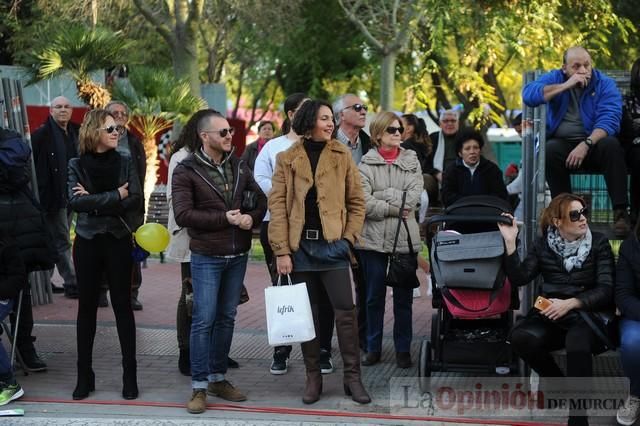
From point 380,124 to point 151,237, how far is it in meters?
1.97

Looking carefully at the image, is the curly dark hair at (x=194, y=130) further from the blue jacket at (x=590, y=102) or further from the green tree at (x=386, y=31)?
the green tree at (x=386, y=31)

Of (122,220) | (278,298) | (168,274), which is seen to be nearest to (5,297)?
(122,220)

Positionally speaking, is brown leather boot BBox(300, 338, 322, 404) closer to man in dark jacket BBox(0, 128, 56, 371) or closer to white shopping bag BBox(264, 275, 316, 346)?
white shopping bag BBox(264, 275, 316, 346)

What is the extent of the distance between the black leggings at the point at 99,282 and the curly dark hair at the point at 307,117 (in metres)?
1.45

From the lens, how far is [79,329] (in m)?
6.97

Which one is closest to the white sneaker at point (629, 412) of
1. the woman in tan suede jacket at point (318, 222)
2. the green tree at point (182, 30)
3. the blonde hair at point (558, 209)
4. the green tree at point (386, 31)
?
the blonde hair at point (558, 209)

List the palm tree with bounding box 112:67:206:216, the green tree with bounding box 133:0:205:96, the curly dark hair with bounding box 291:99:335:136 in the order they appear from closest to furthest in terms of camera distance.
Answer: the curly dark hair with bounding box 291:99:335:136 < the palm tree with bounding box 112:67:206:216 < the green tree with bounding box 133:0:205:96

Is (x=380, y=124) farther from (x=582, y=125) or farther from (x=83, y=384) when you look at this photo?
(x=83, y=384)

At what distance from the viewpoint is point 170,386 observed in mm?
7270

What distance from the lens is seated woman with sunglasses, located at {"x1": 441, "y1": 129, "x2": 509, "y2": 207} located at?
8.10 m

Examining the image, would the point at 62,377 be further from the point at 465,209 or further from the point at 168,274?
the point at 168,274

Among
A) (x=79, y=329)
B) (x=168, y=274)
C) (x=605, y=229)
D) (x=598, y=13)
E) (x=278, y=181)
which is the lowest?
(x=168, y=274)

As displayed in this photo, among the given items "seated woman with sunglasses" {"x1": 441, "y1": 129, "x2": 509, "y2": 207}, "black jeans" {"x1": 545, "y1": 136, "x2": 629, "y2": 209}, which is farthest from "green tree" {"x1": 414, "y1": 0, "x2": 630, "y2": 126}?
"black jeans" {"x1": 545, "y1": 136, "x2": 629, "y2": 209}

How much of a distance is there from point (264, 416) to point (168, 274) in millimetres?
6897
